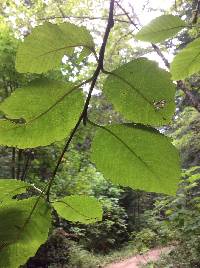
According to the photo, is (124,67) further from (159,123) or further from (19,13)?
(19,13)

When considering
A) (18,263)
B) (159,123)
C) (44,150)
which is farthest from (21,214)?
(44,150)

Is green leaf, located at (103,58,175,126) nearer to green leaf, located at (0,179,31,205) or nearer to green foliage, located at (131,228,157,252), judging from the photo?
green leaf, located at (0,179,31,205)

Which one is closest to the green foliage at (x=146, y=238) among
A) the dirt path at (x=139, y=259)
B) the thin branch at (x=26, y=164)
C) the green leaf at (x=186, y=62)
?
the dirt path at (x=139, y=259)

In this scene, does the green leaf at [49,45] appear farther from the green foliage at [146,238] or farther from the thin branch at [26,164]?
the green foliage at [146,238]

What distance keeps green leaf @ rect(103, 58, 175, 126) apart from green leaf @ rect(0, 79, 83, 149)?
1.5 inches

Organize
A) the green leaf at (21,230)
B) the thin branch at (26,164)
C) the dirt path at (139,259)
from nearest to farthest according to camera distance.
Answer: the green leaf at (21,230)
the thin branch at (26,164)
the dirt path at (139,259)

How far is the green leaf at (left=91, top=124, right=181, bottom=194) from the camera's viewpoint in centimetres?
32

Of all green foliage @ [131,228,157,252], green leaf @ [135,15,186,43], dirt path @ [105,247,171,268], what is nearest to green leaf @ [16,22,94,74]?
green leaf @ [135,15,186,43]

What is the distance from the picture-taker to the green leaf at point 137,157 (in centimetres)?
32

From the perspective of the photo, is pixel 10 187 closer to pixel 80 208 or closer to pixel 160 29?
pixel 80 208

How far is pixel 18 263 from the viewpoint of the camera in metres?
0.32

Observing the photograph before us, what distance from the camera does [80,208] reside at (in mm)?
390

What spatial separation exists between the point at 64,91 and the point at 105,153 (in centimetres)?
7

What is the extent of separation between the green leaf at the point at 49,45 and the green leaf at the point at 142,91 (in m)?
0.04
